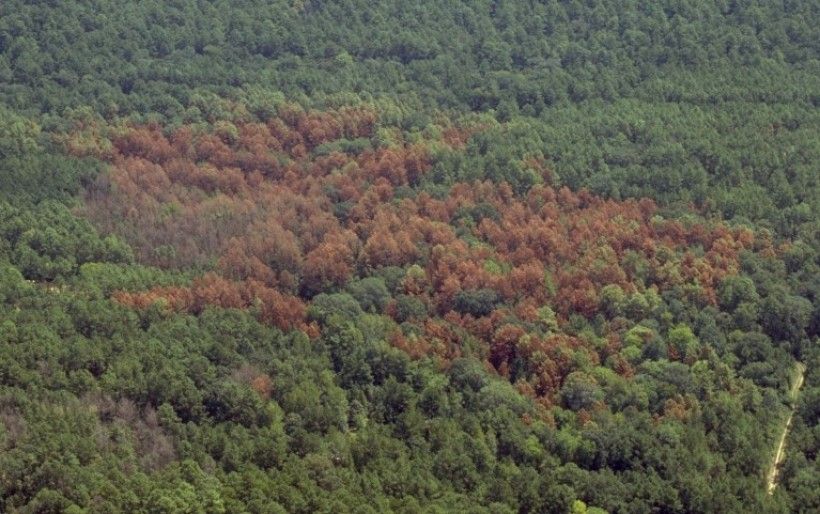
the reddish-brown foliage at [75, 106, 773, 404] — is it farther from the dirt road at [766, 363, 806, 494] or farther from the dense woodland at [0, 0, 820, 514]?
the dirt road at [766, 363, 806, 494]

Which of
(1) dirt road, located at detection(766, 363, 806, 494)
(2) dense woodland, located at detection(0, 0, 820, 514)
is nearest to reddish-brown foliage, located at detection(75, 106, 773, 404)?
(2) dense woodland, located at detection(0, 0, 820, 514)

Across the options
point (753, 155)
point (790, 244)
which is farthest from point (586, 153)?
point (790, 244)

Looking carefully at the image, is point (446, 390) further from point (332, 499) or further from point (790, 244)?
point (790, 244)

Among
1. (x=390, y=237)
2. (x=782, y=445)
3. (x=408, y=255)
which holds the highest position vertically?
(x=390, y=237)

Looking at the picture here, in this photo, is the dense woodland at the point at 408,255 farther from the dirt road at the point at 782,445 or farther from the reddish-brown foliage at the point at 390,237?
the dirt road at the point at 782,445

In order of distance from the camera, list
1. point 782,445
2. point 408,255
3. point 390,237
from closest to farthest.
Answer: point 782,445 < point 408,255 < point 390,237

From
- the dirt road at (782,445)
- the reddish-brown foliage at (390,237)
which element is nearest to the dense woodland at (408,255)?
the reddish-brown foliage at (390,237)

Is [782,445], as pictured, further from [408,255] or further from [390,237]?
[390,237]

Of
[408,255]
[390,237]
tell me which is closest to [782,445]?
[408,255]

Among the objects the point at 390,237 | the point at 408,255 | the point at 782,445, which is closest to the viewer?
the point at 782,445
